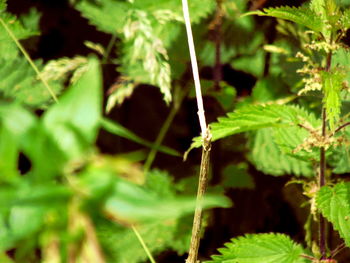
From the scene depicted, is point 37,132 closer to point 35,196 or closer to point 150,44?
point 35,196

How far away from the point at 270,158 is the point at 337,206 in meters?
0.65

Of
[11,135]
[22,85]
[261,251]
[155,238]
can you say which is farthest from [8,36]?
[11,135]

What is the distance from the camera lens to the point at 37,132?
510 mm

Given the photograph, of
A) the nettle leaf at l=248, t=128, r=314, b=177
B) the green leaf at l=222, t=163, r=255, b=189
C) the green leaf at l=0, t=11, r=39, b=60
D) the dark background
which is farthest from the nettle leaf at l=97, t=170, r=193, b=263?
the green leaf at l=0, t=11, r=39, b=60

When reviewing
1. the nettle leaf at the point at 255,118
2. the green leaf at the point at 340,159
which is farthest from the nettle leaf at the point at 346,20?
the green leaf at the point at 340,159

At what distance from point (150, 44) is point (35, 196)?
119 cm

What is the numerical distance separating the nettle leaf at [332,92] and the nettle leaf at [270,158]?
63cm

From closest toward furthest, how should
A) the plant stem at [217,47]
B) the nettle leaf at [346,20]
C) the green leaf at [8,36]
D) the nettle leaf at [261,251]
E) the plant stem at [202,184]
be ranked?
the plant stem at [202,184] → the nettle leaf at [346,20] → the nettle leaf at [261,251] → the green leaf at [8,36] → the plant stem at [217,47]

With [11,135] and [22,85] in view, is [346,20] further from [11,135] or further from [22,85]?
[22,85]

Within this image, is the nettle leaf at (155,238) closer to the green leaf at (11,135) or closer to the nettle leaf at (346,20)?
the nettle leaf at (346,20)

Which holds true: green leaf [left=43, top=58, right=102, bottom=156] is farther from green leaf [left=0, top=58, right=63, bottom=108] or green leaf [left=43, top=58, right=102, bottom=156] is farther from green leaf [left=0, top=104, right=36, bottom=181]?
green leaf [left=0, top=58, right=63, bottom=108]

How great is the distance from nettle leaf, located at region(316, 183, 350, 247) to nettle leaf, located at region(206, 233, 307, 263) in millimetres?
153

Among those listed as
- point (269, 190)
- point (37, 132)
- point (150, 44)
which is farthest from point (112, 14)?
point (37, 132)

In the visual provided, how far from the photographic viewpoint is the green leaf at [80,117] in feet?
1.73
